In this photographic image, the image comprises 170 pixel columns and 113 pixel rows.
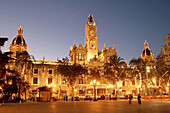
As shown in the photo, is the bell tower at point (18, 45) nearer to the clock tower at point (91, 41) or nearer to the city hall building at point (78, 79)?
the city hall building at point (78, 79)

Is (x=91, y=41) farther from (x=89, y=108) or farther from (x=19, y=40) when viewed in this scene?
(x=89, y=108)

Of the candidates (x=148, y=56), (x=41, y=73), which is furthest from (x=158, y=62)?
(x=41, y=73)

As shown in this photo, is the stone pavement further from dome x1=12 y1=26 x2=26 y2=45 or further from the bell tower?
dome x1=12 y1=26 x2=26 y2=45

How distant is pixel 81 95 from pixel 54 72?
475 inches

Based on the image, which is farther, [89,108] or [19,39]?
[19,39]

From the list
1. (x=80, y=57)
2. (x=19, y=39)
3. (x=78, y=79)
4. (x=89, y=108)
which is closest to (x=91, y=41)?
(x=80, y=57)

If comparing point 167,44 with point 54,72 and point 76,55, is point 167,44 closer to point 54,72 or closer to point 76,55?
point 76,55

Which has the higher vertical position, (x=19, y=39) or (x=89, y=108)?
(x=19, y=39)

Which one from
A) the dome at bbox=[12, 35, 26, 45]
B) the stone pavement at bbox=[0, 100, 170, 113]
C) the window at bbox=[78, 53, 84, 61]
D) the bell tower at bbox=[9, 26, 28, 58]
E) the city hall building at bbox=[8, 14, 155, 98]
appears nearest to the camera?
the stone pavement at bbox=[0, 100, 170, 113]

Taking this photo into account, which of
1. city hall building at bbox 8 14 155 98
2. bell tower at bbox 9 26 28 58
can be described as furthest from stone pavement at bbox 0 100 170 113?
bell tower at bbox 9 26 28 58

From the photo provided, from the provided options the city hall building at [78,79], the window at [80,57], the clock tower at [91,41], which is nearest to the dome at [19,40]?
the city hall building at [78,79]

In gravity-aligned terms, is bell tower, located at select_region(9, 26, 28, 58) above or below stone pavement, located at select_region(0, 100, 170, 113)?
above

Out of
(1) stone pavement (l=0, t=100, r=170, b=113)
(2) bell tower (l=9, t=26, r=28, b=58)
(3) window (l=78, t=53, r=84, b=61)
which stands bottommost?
(1) stone pavement (l=0, t=100, r=170, b=113)

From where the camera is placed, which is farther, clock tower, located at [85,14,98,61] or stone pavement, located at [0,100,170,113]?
clock tower, located at [85,14,98,61]
